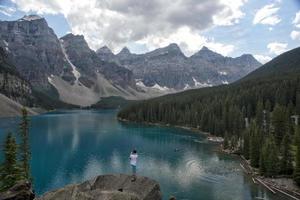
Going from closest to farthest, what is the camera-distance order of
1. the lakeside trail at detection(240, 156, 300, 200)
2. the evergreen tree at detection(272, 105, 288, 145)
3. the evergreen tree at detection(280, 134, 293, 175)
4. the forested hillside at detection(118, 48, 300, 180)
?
1. the lakeside trail at detection(240, 156, 300, 200)
2. the evergreen tree at detection(280, 134, 293, 175)
3. the forested hillside at detection(118, 48, 300, 180)
4. the evergreen tree at detection(272, 105, 288, 145)

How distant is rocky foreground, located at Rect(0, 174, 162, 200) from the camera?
83.9ft

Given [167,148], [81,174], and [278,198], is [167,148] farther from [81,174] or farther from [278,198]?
[278,198]

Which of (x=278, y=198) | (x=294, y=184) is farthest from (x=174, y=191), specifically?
(x=294, y=184)

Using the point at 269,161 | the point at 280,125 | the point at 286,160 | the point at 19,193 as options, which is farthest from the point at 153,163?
the point at 19,193

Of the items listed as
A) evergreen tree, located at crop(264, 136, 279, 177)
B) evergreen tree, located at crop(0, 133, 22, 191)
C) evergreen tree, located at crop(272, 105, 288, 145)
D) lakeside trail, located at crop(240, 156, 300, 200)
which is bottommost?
lakeside trail, located at crop(240, 156, 300, 200)

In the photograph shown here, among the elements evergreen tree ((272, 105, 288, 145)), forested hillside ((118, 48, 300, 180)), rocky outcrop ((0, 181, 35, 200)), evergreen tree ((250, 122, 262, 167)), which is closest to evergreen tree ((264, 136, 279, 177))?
forested hillside ((118, 48, 300, 180))

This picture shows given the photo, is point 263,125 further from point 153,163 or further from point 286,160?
point 286,160

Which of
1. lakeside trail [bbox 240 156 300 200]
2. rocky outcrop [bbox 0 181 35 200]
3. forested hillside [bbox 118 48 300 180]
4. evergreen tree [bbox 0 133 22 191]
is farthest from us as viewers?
forested hillside [bbox 118 48 300 180]

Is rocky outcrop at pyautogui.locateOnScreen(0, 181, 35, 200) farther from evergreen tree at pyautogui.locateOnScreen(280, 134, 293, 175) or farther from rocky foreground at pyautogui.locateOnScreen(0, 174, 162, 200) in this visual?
evergreen tree at pyautogui.locateOnScreen(280, 134, 293, 175)

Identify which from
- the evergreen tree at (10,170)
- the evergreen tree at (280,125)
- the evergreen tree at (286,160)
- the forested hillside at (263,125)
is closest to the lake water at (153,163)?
the forested hillside at (263,125)

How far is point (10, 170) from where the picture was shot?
48312 mm

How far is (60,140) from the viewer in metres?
152

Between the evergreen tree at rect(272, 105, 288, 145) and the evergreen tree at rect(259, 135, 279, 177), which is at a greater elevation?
the evergreen tree at rect(272, 105, 288, 145)

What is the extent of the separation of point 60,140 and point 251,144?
268ft
